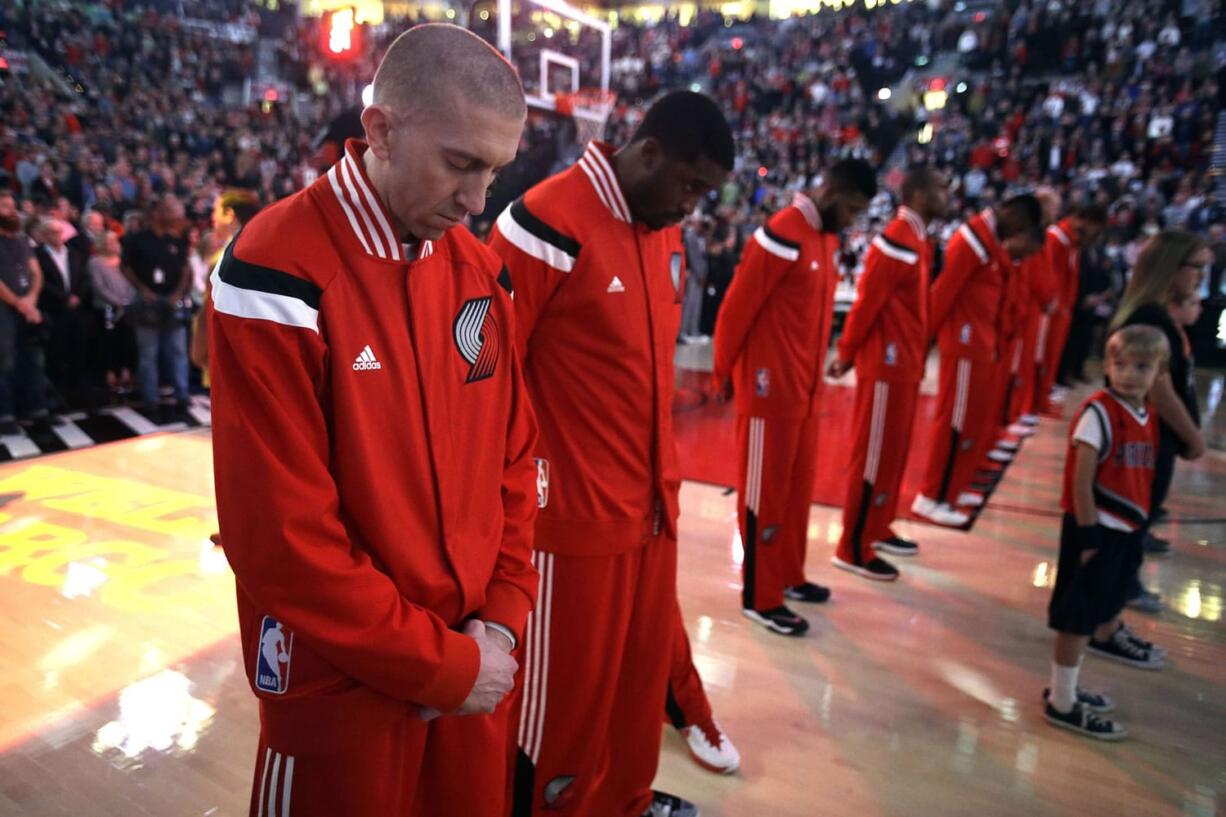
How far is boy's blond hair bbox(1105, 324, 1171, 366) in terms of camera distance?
8.18 feet

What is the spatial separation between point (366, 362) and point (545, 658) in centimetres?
101

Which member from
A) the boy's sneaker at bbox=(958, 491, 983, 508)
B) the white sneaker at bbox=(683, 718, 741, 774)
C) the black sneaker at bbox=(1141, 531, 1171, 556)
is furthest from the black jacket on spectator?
the black sneaker at bbox=(1141, 531, 1171, 556)

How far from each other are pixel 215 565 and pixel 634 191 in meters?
2.76

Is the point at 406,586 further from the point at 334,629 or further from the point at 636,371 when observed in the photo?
the point at 636,371

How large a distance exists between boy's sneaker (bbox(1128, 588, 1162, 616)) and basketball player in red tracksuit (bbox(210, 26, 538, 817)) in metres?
3.29

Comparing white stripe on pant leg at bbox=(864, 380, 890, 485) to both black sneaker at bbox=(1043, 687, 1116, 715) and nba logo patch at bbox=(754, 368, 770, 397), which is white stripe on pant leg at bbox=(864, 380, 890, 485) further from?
black sneaker at bbox=(1043, 687, 1116, 715)

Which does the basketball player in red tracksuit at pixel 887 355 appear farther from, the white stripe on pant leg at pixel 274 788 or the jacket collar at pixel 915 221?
the white stripe on pant leg at pixel 274 788

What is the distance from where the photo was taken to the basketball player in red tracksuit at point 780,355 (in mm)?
3020

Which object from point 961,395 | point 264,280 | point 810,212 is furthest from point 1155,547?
point 264,280

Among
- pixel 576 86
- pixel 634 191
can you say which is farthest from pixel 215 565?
pixel 576 86

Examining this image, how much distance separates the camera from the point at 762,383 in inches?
120

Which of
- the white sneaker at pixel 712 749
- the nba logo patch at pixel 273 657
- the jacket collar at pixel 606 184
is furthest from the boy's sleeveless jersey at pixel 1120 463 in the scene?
the nba logo patch at pixel 273 657

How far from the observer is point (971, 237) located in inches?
173

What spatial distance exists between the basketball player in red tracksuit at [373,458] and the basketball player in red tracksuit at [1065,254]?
6.08m
